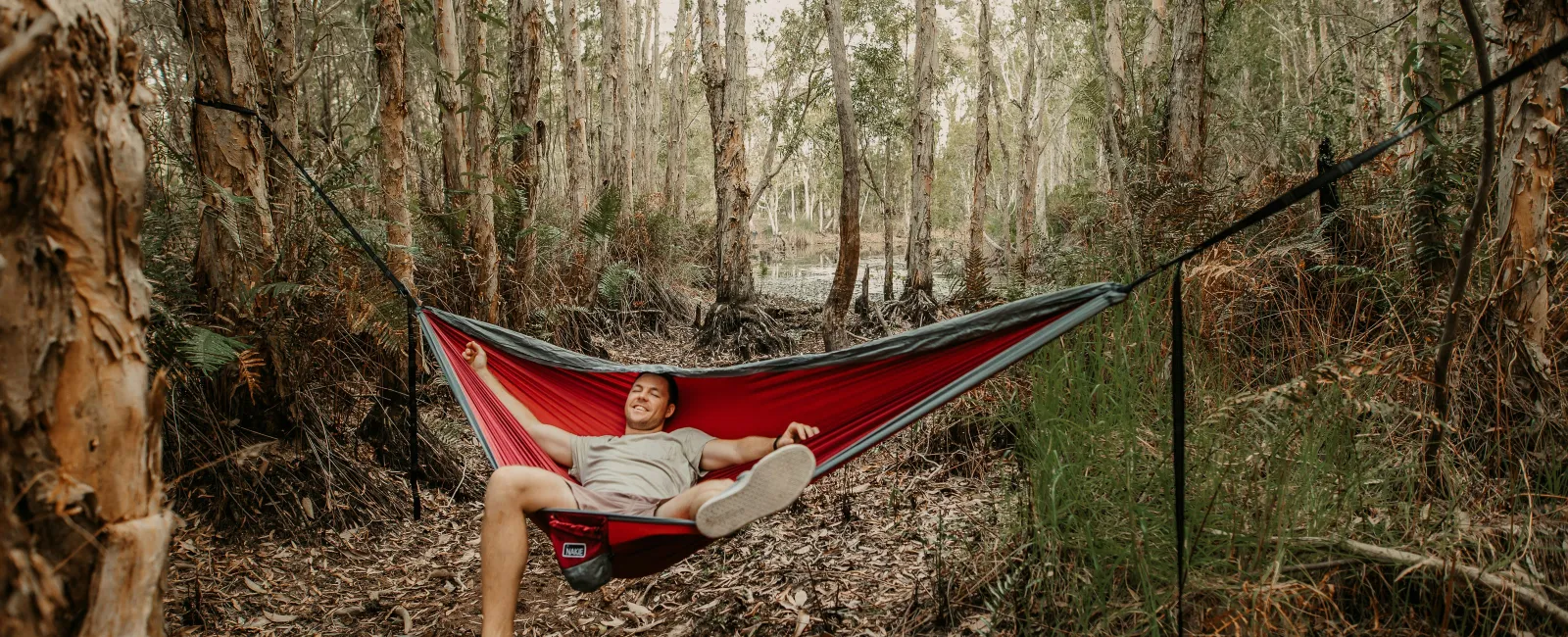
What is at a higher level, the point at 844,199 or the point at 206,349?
the point at 844,199

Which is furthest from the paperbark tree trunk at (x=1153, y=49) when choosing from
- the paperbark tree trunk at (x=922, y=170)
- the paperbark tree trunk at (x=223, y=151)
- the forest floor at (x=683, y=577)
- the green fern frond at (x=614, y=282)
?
the paperbark tree trunk at (x=223, y=151)

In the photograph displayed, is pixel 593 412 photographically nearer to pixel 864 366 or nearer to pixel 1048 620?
pixel 864 366

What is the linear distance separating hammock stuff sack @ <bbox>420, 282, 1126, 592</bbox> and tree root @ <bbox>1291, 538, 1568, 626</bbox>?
0.62m

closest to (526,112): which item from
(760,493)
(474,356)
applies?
(474,356)

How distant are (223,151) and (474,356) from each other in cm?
94

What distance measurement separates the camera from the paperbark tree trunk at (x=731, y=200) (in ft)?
17.9

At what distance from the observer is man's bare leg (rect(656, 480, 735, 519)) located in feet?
5.87

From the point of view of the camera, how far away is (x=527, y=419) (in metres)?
2.21

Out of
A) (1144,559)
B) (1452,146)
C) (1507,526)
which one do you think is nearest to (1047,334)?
(1144,559)

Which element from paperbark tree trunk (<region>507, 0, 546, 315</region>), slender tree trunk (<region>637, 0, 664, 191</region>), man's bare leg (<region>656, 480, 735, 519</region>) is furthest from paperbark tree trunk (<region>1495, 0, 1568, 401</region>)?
slender tree trunk (<region>637, 0, 664, 191</region>)

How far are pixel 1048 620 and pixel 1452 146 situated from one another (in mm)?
1796

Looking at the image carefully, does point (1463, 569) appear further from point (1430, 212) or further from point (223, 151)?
point (223, 151)

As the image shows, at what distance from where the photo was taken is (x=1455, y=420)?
1782 millimetres

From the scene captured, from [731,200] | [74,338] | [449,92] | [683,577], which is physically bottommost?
[683,577]
